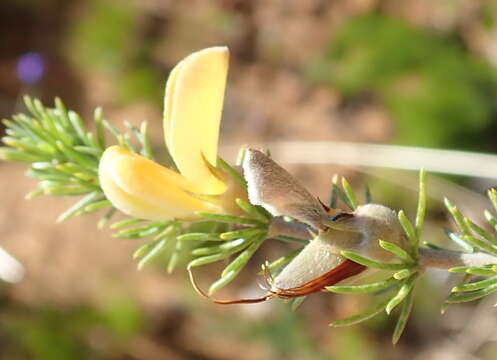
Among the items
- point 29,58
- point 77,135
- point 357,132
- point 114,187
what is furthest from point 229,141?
point 114,187

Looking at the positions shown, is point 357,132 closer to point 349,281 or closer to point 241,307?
point 241,307

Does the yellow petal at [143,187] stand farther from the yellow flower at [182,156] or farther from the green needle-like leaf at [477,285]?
the green needle-like leaf at [477,285]

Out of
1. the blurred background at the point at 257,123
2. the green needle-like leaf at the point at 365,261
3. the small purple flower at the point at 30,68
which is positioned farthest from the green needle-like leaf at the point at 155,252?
the small purple flower at the point at 30,68

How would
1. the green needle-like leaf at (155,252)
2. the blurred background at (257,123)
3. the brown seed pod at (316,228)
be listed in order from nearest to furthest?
the brown seed pod at (316,228)
the green needle-like leaf at (155,252)
the blurred background at (257,123)

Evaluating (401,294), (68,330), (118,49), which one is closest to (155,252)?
(401,294)

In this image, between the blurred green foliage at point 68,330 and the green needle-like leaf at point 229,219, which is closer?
the green needle-like leaf at point 229,219

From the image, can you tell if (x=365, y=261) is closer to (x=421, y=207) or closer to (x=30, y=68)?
(x=421, y=207)

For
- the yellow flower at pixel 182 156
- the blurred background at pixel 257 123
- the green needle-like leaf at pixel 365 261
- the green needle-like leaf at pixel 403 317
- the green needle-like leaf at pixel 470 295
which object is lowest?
the blurred background at pixel 257 123
